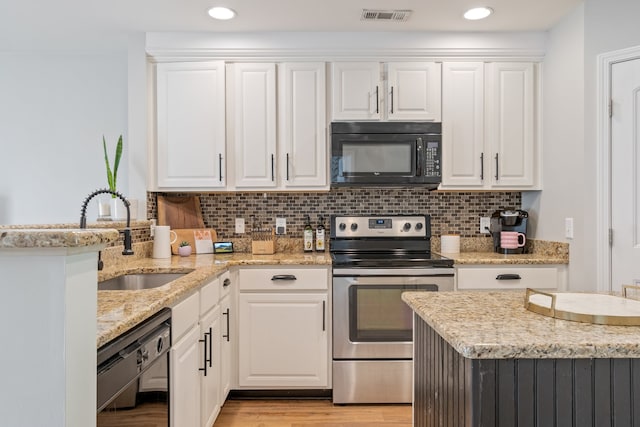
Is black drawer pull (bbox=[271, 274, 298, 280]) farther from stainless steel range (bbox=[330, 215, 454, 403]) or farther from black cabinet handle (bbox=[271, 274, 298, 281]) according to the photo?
stainless steel range (bbox=[330, 215, 454, 403])

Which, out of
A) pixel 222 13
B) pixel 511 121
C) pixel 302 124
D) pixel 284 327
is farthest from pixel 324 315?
pixel 222 13

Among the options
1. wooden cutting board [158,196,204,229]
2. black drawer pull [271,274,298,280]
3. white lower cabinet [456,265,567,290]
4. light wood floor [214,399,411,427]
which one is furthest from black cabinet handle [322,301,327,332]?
wooden cutting board [158,196,204,229]

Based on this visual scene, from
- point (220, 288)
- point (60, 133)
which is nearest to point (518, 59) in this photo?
point (220, 288)

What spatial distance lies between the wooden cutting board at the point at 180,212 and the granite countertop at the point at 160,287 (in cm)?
29

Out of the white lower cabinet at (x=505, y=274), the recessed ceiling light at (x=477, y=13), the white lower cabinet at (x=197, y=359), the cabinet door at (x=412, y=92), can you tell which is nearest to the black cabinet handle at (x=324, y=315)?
the white lower cabinet at (x=197, y=359)

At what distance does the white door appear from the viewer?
2279 millimetres

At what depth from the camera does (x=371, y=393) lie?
263 cm

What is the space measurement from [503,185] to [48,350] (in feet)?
9.25

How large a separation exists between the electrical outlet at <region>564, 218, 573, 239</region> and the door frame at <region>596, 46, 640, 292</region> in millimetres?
198

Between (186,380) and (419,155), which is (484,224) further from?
(186,380)

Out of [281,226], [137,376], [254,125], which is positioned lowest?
[137,376]

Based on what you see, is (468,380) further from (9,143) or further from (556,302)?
(9,143)

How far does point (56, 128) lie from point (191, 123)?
1.20m

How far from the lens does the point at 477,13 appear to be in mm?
2623
